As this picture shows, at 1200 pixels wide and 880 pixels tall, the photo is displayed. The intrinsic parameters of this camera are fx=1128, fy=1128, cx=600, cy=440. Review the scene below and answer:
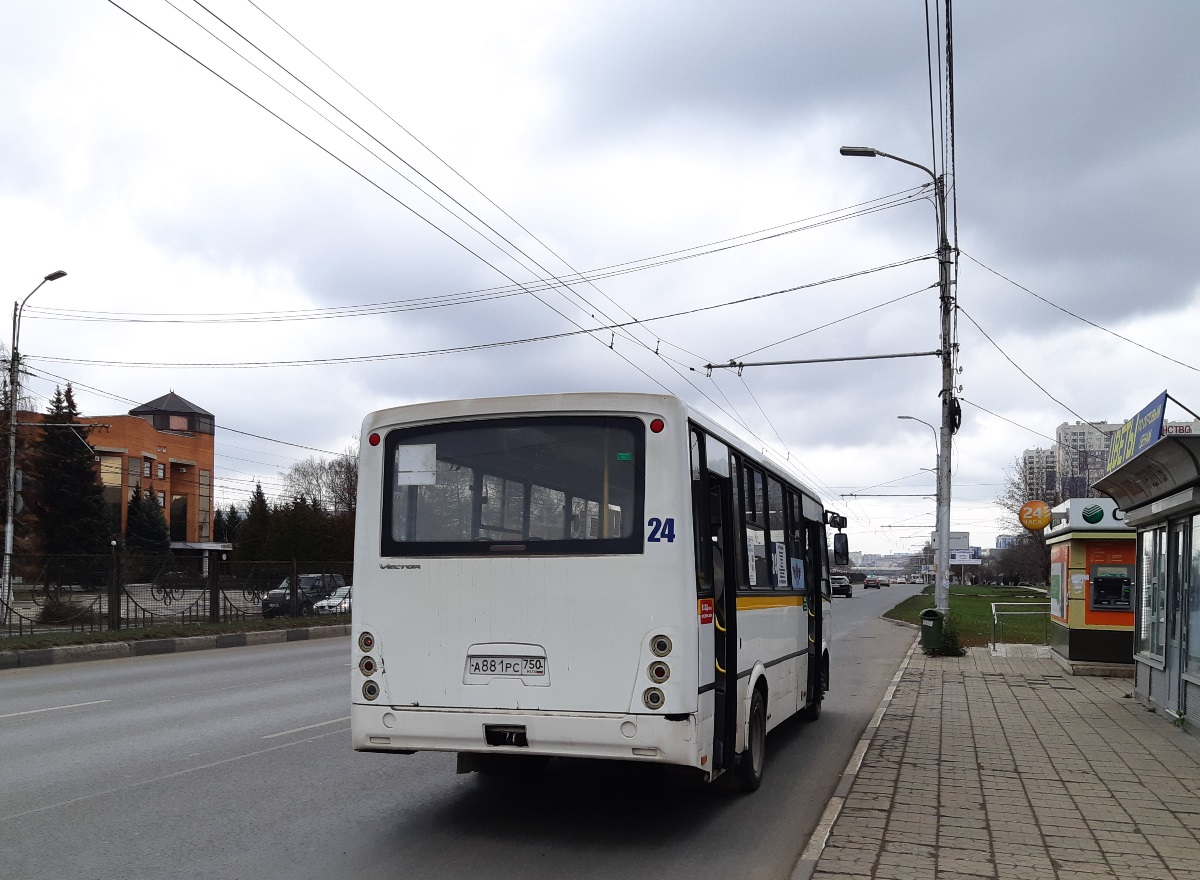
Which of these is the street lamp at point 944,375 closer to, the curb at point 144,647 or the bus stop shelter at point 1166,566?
the bus stop shelter at point 1166,566

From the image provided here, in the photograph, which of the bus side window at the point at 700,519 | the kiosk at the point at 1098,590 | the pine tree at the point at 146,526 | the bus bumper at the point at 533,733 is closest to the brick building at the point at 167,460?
the pine tree at the point at 146,526

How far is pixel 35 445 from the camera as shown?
197 ft

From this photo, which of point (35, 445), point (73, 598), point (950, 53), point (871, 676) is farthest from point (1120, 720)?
point (35, 445)

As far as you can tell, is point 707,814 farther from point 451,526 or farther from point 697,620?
point 451,526

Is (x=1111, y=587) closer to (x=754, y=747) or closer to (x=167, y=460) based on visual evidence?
(x=754, y=747)

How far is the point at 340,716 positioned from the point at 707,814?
19.0ft

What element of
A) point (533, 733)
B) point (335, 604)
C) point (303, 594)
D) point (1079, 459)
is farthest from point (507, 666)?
point (1079, 459)

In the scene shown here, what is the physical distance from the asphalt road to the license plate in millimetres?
1002

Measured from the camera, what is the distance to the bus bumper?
6680 millimetres

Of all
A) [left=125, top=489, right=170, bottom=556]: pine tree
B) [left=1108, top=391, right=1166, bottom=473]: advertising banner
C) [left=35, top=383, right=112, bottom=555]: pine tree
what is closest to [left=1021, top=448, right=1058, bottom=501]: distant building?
[left=125, top=489, right=170, bottom=556]: pine tree

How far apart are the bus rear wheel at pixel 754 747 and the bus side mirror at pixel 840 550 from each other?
5809mm

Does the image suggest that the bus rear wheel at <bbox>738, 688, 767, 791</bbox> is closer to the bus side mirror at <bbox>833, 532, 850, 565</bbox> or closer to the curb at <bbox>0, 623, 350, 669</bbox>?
the bus side mirror at <bbox>833, 532, 850, 565</bbox>

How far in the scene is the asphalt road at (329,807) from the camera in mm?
6277

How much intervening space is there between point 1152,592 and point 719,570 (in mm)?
9620
